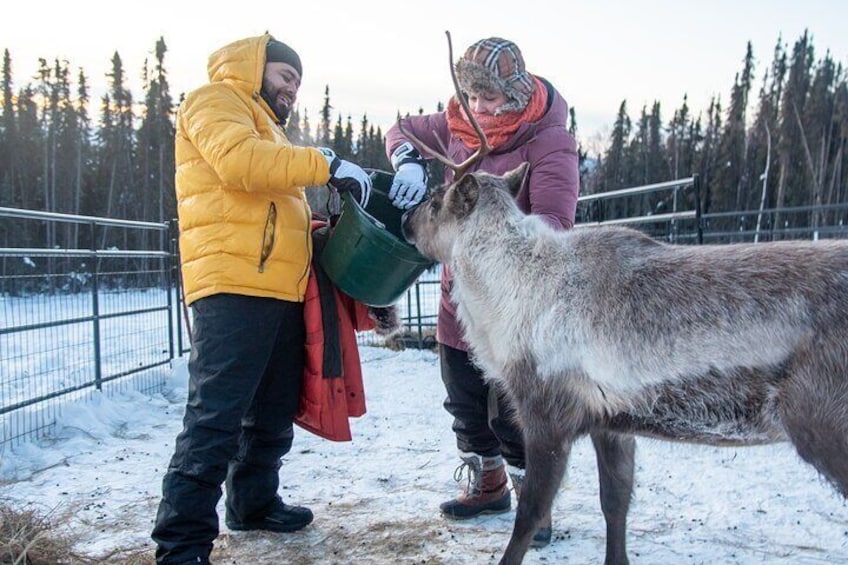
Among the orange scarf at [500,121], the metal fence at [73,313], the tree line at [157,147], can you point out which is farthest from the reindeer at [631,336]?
the tree line at [157,147]

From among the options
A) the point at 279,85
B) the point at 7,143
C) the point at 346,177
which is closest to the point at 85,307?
the point at 279,85

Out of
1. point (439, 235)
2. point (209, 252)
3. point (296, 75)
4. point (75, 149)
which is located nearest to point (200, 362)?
point (209, 252)

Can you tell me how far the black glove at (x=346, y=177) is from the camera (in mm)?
2984

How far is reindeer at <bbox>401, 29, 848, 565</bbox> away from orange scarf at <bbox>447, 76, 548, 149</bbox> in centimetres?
29

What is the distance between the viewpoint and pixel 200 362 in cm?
293

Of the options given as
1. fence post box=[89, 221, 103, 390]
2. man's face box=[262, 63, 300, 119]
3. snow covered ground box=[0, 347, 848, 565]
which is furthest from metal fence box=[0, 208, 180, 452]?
man's face box=[262, 63, 300, 119]

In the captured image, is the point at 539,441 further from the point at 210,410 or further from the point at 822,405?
the point at 210,410

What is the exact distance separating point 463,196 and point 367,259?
0.52 meters

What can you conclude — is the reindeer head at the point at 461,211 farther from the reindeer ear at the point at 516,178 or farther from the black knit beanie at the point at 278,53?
the black knit beanie at the point at 278,53

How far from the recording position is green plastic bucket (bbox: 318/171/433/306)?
307 centimetres

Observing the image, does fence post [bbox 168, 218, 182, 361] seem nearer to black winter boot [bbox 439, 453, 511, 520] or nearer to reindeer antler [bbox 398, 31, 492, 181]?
black winter boot [bbox 439, 453, 511, 520]

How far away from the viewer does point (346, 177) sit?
2.99 meters

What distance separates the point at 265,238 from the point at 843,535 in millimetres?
3025

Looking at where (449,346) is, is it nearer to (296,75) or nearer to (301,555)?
(301,555)
